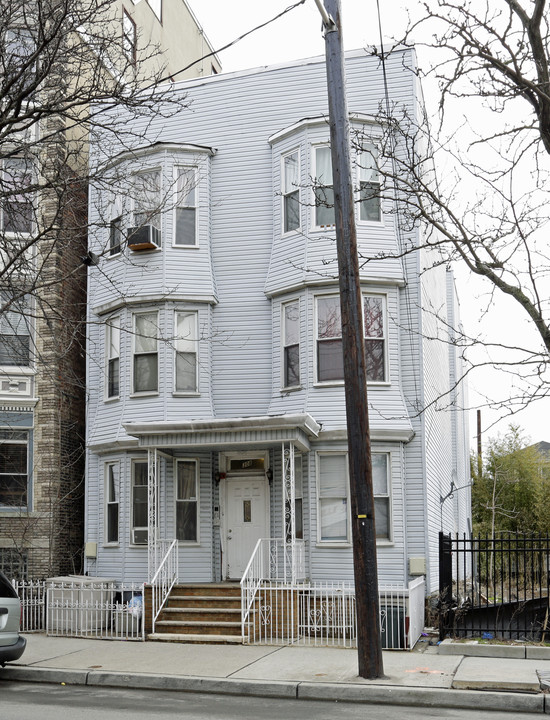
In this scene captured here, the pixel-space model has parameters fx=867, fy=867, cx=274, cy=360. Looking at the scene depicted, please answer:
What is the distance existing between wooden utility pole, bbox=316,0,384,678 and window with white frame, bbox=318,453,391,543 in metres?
6.22

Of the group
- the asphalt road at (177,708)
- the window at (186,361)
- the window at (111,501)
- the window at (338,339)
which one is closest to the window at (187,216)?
the window at (186,361)

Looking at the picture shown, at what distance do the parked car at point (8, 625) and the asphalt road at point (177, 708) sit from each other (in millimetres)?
438

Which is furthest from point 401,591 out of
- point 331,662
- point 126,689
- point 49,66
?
point 49,66

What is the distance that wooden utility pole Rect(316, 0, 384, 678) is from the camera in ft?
34.9

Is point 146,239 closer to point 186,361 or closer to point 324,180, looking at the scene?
point 186,361

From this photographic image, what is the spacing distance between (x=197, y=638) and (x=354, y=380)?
5.98m

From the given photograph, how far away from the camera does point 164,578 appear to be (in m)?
15.8

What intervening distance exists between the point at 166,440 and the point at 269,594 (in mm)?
3510

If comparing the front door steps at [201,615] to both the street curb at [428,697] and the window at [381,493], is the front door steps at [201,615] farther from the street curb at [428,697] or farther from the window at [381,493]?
the street curb at [428,697]

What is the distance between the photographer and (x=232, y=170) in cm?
1958

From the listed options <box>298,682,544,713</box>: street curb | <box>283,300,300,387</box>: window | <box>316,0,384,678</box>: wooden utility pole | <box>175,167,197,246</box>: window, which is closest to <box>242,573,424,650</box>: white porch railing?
<box>316,0,384,678</box>: wooden utility pole

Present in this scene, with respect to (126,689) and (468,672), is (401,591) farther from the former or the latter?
(126,689)

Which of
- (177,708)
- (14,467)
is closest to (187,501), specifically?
(14,467)

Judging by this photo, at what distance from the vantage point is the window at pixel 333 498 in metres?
17.0
